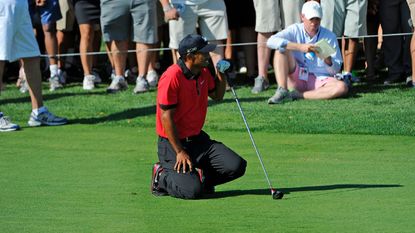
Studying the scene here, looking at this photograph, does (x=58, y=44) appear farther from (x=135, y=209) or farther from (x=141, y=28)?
(x=135, y=209)

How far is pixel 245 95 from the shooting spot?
1339 centimetres

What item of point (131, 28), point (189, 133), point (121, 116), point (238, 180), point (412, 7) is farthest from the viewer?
point (131, 28)

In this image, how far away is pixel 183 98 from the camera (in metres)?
8.24

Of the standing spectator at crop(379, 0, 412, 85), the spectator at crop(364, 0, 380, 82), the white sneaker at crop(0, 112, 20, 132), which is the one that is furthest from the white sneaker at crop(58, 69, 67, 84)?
the standing spectator at crop(379, 0, 412, 85)

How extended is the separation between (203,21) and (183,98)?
5397 millimetres

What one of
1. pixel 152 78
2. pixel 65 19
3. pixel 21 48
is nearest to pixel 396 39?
pixel 152 78

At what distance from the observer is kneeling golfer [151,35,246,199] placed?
812cm

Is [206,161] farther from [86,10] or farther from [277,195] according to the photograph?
[86,10]

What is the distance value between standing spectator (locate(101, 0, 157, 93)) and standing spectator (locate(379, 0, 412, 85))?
3015mm

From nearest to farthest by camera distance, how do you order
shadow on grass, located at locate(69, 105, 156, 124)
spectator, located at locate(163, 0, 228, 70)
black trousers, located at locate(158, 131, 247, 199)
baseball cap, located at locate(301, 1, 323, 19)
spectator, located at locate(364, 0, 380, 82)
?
black trousers, located at locate(158, 131, 247, 199) < shadow on grass, located at locate(69, 105, 156, 124) < baseball cap, located at locate(301, 1, 323, 19) < spectator, located at locate(163, 0, 228, 70) < spectator, located at locate(364, 0, 380, 82)

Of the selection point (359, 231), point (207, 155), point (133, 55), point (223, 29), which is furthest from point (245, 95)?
point (359, 231)

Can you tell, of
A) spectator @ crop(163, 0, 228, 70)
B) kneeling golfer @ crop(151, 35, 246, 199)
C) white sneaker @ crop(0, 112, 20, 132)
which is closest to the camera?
kneeling golfer @ crop(151, 35, 246, 199)

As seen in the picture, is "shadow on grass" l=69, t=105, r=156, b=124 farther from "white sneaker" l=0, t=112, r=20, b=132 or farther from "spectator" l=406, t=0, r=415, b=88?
"spectator" l=406, t=0, r=415, b=88

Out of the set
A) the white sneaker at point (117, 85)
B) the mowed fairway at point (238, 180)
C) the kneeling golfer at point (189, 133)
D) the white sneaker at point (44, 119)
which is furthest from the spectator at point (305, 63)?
the kneeling golfer at point (189, 133)
